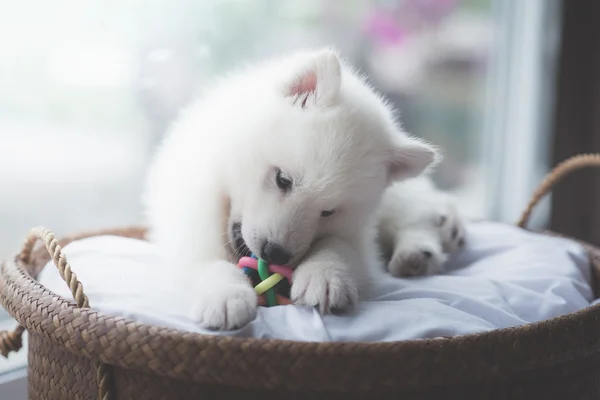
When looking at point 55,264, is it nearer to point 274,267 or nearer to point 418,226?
point 274,267

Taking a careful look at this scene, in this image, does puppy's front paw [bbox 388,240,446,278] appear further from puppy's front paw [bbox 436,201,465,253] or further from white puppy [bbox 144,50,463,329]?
puppy's front paw [bbox 436,201,465,253]

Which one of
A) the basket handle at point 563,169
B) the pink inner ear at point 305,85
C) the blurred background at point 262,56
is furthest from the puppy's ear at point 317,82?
the blurred background at point 262,56

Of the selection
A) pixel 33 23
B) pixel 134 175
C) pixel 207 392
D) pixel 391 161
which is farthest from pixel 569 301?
pixel 33 23

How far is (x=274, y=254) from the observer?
1400mm

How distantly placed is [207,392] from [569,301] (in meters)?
0.88

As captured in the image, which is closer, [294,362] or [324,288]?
[294,362]

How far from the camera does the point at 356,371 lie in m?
1.13

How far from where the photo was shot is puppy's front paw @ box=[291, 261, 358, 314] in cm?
134

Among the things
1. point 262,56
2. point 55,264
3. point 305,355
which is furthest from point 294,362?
point 262,56

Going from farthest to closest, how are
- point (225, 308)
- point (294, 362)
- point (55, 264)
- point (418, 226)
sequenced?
point (418, 226) < point (55, 264) < point (225, 308) < point (294, 362)

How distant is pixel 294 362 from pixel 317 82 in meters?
0.63

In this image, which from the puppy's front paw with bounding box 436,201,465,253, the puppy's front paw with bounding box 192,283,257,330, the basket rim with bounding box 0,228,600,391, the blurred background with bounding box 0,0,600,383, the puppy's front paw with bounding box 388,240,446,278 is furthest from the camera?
the blurred background with bounding box 0,0,600,383

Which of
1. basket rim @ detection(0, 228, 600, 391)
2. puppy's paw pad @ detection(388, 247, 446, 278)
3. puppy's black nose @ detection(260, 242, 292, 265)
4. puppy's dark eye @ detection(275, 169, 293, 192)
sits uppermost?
puppy's dark eye @ detection(275, 169, 293, 192)

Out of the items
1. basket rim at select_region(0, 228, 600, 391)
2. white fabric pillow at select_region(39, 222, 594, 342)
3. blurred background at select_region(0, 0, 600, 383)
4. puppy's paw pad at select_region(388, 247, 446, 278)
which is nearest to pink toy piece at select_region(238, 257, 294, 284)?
white fabric pillow at select_region(39, 222, 594, 342)
